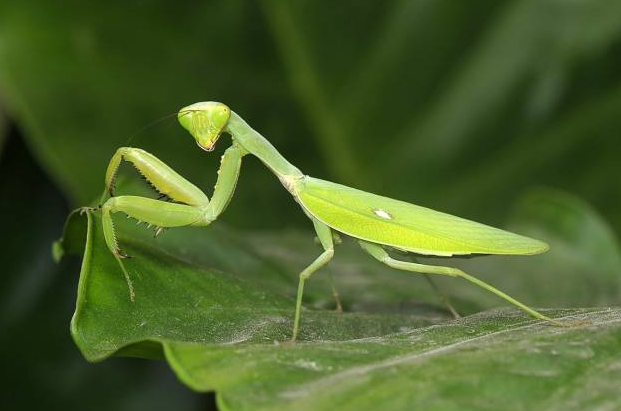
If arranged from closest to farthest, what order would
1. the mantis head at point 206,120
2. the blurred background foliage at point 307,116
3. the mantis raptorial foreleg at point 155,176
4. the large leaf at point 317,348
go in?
the large leaf at point 317,348, the mantis raptorial foreleg at point 155,176, the mantis head at point 206,120, the blurred background foliage at point 307,116

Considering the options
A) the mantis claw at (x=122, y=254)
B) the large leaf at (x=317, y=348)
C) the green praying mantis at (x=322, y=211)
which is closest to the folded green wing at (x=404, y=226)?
the green praying mantis at (x=322, y=211)

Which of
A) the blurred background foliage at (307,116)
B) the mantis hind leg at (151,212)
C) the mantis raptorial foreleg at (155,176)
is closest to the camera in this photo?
the mantis hind leg at (151,212)

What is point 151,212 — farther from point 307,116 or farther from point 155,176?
point 307,116

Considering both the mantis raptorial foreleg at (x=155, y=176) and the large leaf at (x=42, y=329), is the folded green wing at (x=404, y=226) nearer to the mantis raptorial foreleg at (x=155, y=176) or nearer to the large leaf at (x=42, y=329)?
the mantis raptorial foreleg at (x=155, y=176)

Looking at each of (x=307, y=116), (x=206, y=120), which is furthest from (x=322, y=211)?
(x=307, y=116)

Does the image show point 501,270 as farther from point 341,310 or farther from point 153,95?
point 153,95

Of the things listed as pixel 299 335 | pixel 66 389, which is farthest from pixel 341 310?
pixel 66 389

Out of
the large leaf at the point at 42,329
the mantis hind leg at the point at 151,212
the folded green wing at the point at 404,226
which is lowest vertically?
the large leaf at the point at 42,329
